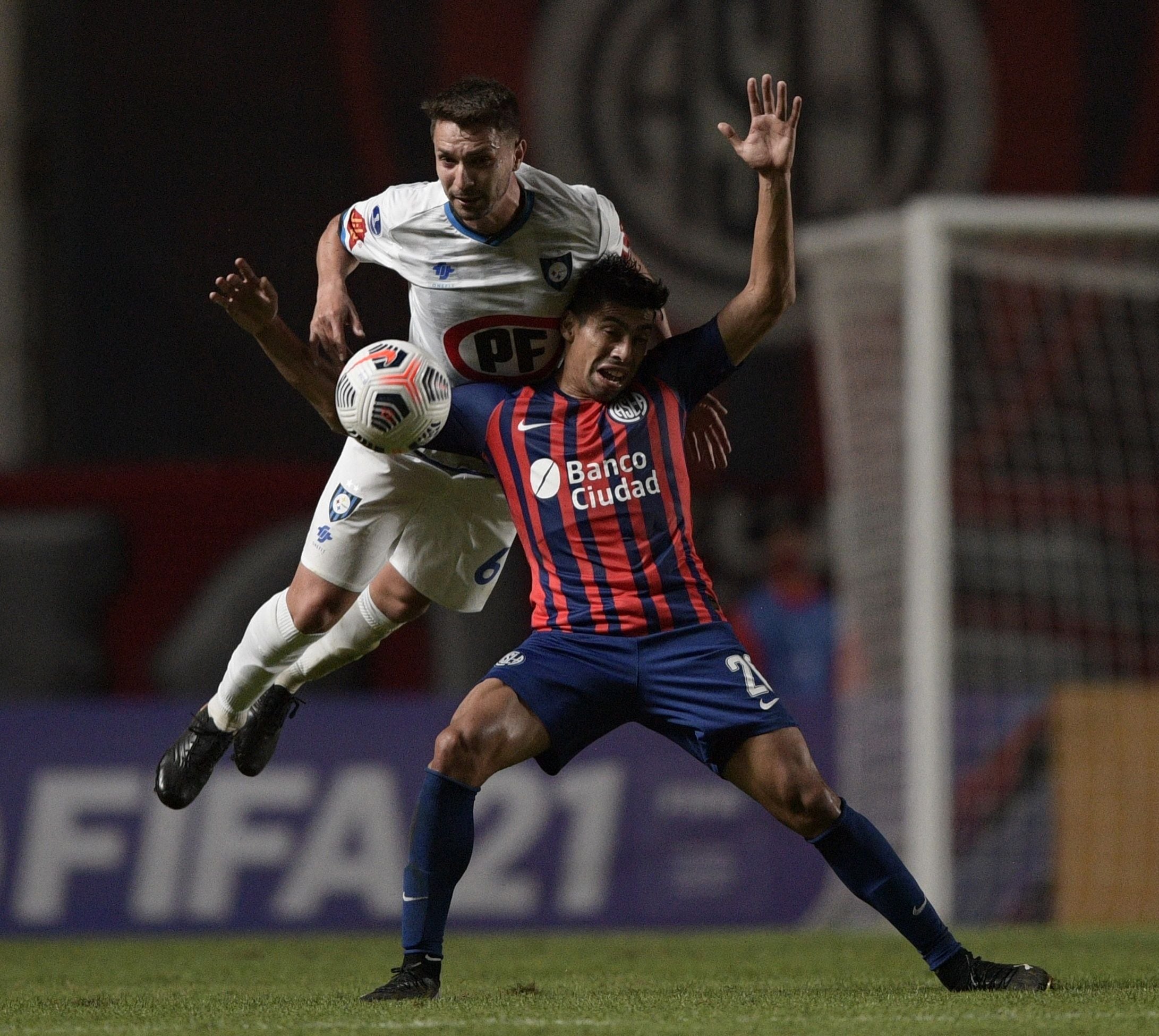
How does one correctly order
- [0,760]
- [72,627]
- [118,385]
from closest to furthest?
[0,760] < [72,627] < [118,385]

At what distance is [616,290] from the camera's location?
4875 millimetres

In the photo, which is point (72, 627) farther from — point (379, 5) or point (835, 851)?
point (835, 851)

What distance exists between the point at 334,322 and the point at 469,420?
1.30 ft

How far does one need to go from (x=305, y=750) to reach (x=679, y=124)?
4210mm

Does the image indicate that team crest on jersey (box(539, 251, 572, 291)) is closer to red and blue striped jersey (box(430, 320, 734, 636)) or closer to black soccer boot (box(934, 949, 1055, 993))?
red and blue striped jersey (box(430, 320, 734, 636))

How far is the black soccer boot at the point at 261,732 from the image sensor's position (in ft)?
18.8

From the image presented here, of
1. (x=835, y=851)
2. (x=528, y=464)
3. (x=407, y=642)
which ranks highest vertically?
(x=528, y=464)

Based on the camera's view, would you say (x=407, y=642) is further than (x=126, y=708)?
Yes

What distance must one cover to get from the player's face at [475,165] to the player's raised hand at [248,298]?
50 centimetres

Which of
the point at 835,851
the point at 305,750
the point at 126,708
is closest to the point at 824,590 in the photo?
the point at 305,750

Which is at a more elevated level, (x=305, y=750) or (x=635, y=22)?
(x=635, y=22)

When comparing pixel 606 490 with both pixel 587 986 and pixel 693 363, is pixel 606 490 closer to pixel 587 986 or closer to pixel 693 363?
pixel 693 363

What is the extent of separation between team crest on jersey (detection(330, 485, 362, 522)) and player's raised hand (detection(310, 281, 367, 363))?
46 centimetres

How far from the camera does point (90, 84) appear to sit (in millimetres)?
10906
